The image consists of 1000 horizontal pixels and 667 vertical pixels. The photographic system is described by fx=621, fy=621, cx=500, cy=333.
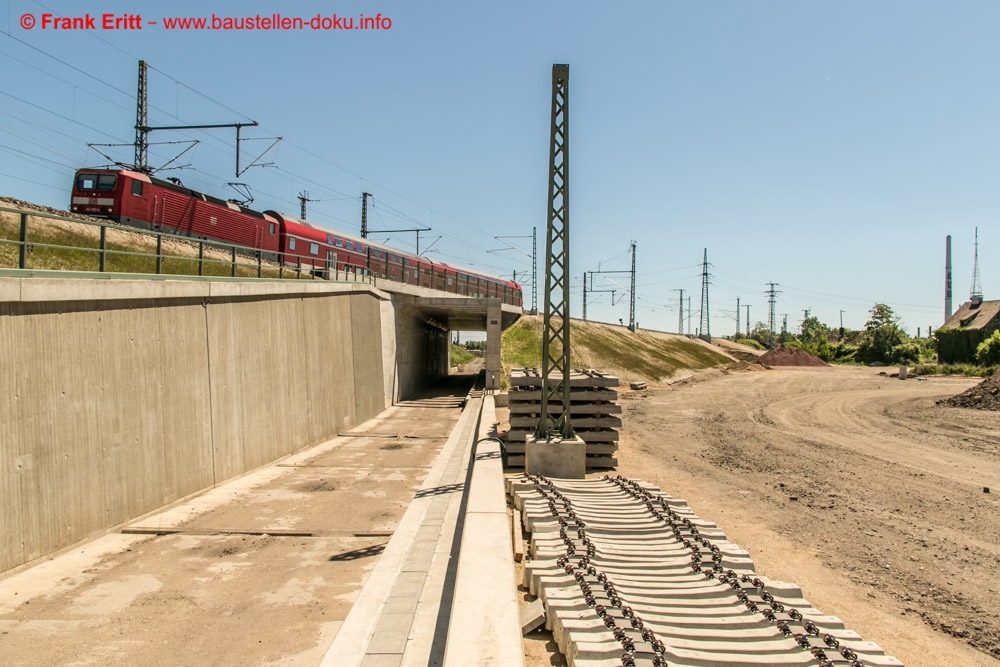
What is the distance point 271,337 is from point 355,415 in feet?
23.6

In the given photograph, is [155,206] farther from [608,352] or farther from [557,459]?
[608,352]

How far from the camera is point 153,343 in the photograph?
1030cm

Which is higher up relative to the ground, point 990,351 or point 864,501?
point 990,351

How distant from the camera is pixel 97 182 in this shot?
68.1 feet

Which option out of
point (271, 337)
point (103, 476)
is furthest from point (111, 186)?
point (103, 476)

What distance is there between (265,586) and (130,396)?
14.3ft

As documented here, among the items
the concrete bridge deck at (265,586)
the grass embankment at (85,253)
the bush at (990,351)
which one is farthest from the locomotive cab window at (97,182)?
the bush at (990,351)

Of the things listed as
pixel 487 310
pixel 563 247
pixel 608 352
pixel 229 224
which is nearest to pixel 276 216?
pixel 229 224

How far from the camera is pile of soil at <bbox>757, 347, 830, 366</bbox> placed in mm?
69875

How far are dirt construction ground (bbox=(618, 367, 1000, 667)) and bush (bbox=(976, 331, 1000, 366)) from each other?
27.1 m

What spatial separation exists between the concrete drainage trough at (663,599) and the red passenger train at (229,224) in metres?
11.5

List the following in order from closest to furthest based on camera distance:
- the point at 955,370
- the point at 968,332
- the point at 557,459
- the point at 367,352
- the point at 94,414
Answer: the point at 94,414
the point at 557,459
the point at 367,352
the point at 955,370
the point at 968,332

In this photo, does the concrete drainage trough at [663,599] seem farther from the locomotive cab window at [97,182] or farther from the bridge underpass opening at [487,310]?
the bridge underpass opening at [487,310]

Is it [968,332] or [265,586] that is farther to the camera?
[968,332]
